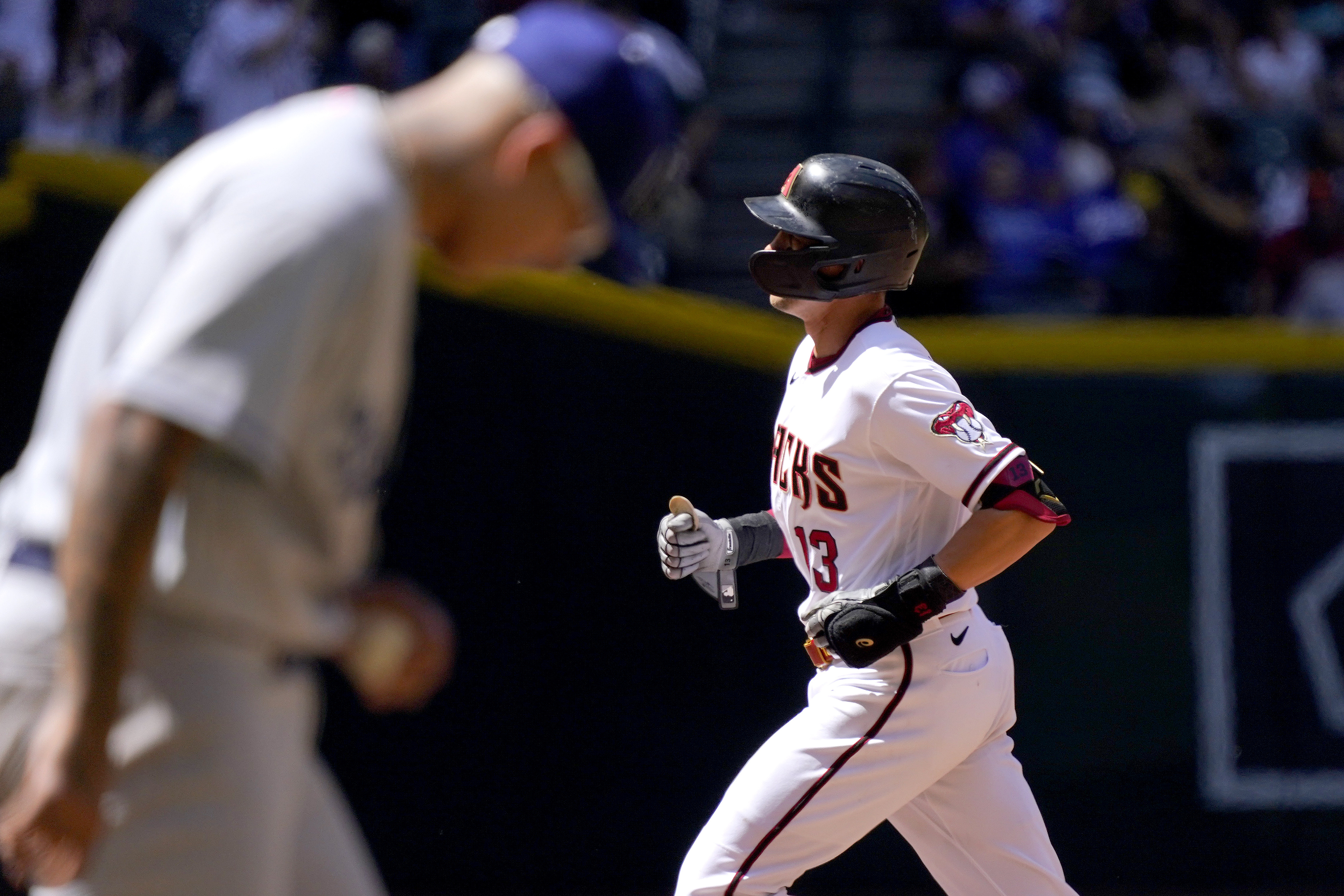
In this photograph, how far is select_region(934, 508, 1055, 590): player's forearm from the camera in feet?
11.6

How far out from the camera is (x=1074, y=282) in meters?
8.41

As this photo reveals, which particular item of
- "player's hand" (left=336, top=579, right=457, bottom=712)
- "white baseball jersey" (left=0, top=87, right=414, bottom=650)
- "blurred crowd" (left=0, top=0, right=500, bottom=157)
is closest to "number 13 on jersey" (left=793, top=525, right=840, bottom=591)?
"player's hand" (left=336, top=579, right=457, bottom=712)

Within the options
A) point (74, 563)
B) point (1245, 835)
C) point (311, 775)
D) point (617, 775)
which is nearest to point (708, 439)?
point (617, 775)

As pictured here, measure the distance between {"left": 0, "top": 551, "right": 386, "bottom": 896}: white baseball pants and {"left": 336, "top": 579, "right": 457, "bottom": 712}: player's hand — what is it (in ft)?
0.40

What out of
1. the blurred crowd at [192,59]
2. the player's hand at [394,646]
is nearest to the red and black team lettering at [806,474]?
the player's hand at [394,646]

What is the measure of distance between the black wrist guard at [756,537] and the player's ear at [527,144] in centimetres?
228

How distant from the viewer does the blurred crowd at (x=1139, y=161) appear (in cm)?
827

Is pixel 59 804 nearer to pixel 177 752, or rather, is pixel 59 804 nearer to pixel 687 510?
pixel 177 752

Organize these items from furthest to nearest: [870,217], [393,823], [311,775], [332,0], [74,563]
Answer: [332,0], [393,823], [870,217], [311,775], [74,563]

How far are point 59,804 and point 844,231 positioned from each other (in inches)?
103

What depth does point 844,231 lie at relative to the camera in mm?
3816

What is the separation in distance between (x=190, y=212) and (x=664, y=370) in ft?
15.4

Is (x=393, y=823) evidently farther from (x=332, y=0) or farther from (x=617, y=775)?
(x=332, y=0)

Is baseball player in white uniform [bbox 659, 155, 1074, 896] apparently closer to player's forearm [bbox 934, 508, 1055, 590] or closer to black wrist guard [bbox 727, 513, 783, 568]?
player's forearm [bbox 934, 508, 1055, 590]
